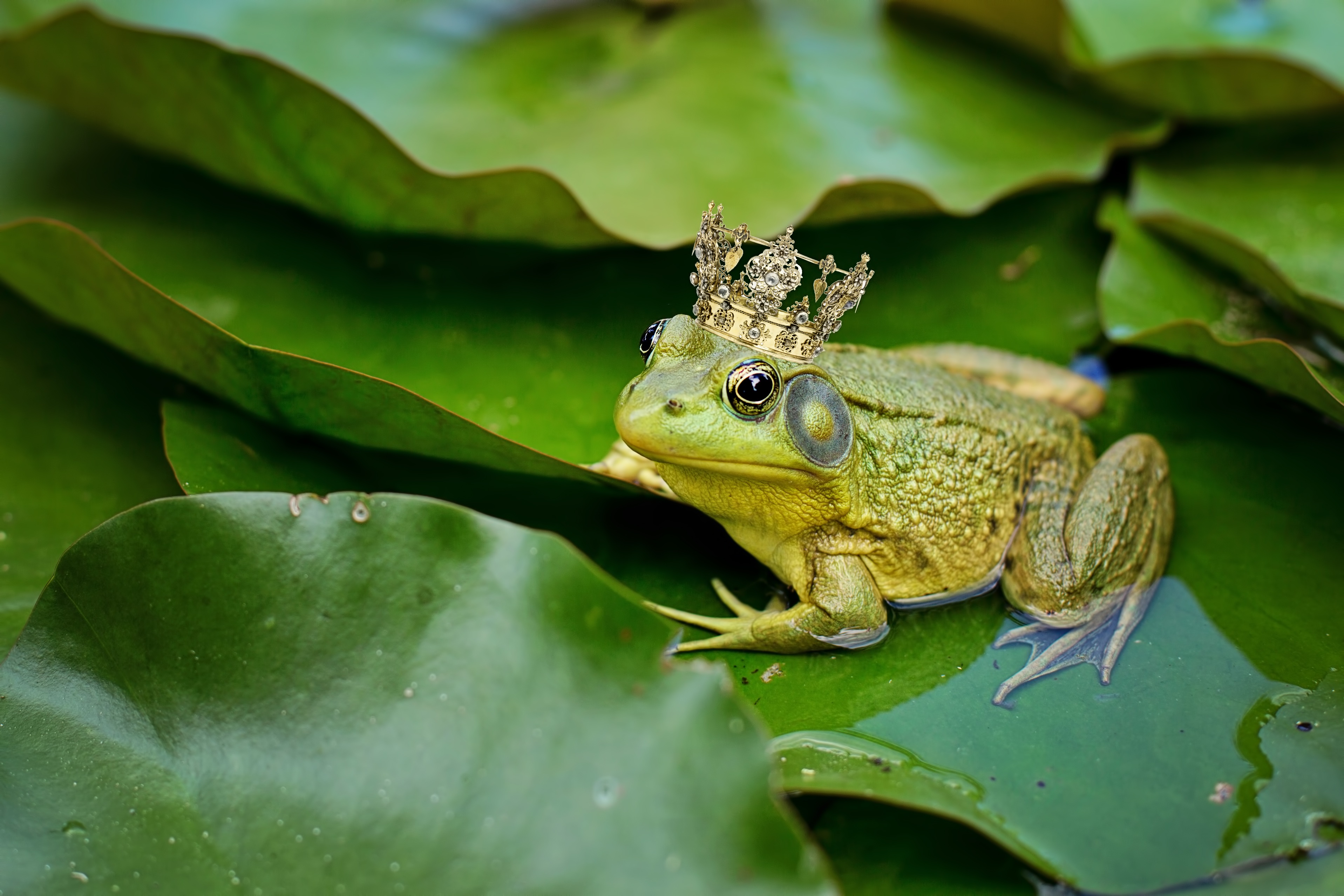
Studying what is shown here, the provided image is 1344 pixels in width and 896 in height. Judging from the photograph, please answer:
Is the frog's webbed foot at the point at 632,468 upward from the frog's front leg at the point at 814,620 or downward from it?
upward

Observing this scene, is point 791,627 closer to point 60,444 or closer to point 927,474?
point 927,474

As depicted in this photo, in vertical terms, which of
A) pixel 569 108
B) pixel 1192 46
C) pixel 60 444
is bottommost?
pixel 60 444

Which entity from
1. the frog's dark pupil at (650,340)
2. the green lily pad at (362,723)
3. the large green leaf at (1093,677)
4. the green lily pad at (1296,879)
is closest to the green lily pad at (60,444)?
the large green leaf at (1093,677)

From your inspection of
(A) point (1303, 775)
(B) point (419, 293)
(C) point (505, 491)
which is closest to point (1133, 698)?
(A) point (1303, 775)

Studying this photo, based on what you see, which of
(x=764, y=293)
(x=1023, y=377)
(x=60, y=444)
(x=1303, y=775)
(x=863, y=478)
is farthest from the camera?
(x=1023, y=377)

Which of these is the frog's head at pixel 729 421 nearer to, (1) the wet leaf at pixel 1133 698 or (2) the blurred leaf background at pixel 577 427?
(2) the blurred leaf background at pixel 577 427

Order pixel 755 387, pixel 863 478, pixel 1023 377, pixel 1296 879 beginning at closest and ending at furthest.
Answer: pixel 1296 879
pixel 755 387
pixel 863 478
pixel 1023 377

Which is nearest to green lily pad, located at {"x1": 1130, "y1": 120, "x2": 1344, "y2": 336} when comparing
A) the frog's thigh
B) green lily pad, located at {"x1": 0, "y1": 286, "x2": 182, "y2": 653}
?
the frog's thigh

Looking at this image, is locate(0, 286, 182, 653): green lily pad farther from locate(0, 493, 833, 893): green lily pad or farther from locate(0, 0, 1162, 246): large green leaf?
locate(0, 0, 1162, 246): large green leaf
